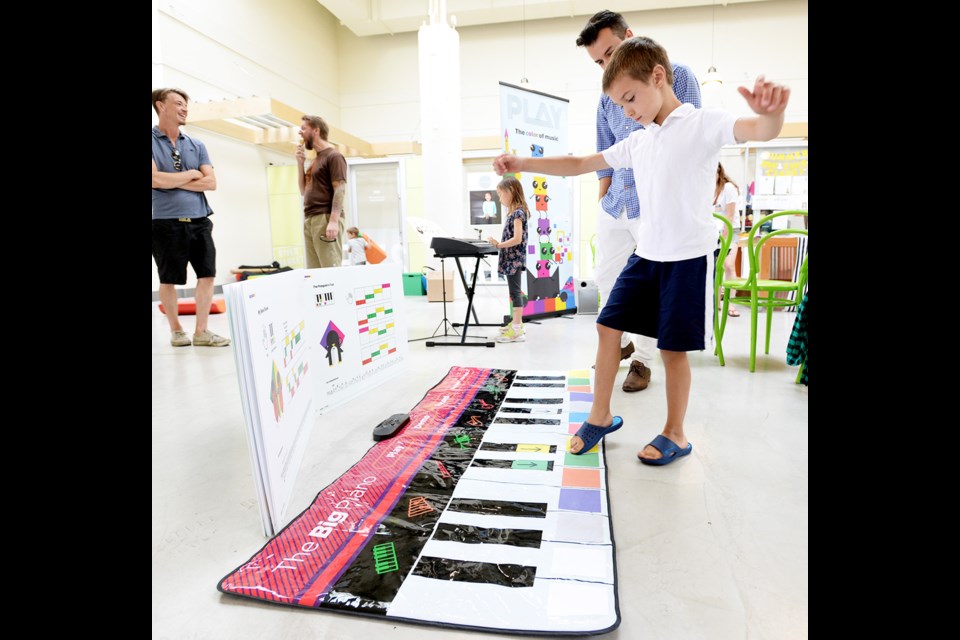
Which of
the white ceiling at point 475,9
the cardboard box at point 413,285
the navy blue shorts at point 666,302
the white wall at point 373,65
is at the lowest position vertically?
the navy blue shorts at point 666,302

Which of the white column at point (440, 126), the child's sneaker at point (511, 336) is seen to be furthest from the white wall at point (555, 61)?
the child's sneaker at point (511, 336)

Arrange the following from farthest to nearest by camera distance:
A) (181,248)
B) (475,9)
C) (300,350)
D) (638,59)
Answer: (475,9) → (181,248) → (300,350) → (638,59)

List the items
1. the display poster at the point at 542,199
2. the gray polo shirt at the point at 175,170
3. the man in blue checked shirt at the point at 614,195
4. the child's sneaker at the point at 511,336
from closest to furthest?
the man in blue checked shirt at the point at 614,195 < the gray polo shirt at the point at 175,170 < the child's sneaker at the point at 511,336 < the display poster at the point at 542,199

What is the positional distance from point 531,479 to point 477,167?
304 inches

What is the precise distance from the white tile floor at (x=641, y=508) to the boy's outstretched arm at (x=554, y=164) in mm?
952

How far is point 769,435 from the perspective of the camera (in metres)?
1.77

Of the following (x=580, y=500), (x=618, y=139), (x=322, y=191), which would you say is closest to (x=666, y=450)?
(x=580, y=500)

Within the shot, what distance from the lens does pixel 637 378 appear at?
93.4 inches

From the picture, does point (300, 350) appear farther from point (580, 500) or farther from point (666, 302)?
point (666, 302)

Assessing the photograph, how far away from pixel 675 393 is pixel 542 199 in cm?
315

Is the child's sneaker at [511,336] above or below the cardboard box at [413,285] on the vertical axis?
below

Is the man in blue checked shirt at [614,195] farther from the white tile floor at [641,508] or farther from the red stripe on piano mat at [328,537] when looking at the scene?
the red stripe on piano mat at [328,537]

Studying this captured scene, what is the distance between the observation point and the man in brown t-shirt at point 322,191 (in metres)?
3.30
